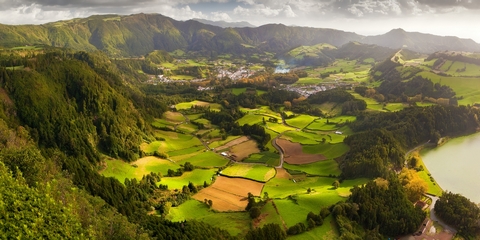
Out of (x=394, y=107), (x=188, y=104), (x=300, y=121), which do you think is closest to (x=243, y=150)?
(x=300, y=121)

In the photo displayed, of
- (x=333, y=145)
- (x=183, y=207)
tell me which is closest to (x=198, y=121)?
(x=333, y=145)

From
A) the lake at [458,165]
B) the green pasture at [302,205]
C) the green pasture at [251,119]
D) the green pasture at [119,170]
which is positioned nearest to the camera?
the green pasture at [302,205]

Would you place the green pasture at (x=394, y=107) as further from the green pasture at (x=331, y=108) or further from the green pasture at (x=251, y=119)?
the green pasture at (x=251, y=119)

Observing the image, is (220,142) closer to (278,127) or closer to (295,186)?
(278,127)

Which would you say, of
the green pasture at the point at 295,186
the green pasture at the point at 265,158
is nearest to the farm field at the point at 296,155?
the green pasture at the point at 265,158

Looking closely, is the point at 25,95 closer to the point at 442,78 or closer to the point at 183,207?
the point at 183,207
